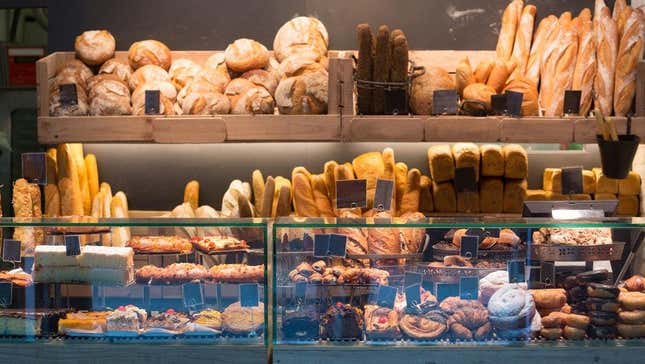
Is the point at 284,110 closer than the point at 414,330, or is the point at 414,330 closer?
the point at 414,330

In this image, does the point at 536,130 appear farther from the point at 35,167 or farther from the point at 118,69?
the point at 35,167

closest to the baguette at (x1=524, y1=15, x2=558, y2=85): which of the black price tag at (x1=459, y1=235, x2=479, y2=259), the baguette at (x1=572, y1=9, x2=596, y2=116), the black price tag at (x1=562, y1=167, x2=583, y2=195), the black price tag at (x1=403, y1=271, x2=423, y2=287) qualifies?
the baguette at (x1=572, y1=9, x2=596, y2=116)

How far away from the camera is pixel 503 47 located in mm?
4801

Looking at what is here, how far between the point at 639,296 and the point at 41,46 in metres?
3.98

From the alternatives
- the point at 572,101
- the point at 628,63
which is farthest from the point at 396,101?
the point at 628,63

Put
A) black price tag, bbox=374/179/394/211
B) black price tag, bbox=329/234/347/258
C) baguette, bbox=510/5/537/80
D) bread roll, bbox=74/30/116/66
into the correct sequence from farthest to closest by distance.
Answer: bread roll, bbox=74/30/116/66 < baguette, bbox=510/5/537/80 < black price tag, bbox=374/179/394/211 < black price tag, bbox=329/234/347/258

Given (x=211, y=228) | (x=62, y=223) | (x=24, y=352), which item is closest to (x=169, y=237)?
(x=211, y=228)

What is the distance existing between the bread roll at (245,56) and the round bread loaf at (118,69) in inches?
20.2

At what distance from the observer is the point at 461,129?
4328 millimetres

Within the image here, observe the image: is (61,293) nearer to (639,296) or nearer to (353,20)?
(639,296)

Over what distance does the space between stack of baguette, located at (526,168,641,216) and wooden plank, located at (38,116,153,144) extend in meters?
1.99

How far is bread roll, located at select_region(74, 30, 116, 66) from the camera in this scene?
15.7 feet

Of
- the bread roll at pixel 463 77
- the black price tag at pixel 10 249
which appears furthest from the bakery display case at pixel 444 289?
the bread roll at pixel 463 77

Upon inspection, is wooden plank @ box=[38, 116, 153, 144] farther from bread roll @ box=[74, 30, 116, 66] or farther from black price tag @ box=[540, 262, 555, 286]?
black price tag @ box=[540, 262, 555, 286]
